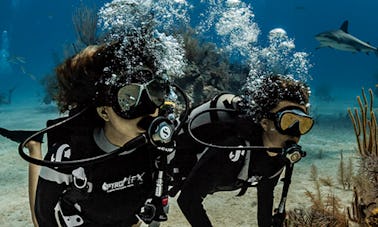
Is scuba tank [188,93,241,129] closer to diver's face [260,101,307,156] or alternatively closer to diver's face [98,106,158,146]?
diver's face [260,101,307,156]

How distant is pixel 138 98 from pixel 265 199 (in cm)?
188

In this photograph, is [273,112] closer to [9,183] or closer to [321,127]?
[9,183]

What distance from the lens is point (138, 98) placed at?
224 cm

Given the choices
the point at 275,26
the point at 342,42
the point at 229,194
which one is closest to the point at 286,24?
the point at 275,26

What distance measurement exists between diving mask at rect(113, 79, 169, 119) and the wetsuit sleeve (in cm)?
159

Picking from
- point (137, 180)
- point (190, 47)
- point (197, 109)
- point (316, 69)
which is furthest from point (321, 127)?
point (316, 69)

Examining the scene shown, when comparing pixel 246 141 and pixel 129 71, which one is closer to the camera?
pixel 129 71

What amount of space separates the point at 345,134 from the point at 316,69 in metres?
129

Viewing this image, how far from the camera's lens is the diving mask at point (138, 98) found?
2.24 metres

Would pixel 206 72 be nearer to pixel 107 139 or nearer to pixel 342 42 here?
pixel 342 42

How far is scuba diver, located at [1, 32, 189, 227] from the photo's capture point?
2.27 metres

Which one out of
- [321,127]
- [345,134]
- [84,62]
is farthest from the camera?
[321,127]

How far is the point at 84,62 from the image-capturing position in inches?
97.7

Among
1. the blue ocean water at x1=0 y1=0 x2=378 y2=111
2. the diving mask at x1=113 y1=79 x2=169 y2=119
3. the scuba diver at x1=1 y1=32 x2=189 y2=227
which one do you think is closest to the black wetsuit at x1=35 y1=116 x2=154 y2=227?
the scuba diver at x1=1 y1=32 x2=189 y2=227
